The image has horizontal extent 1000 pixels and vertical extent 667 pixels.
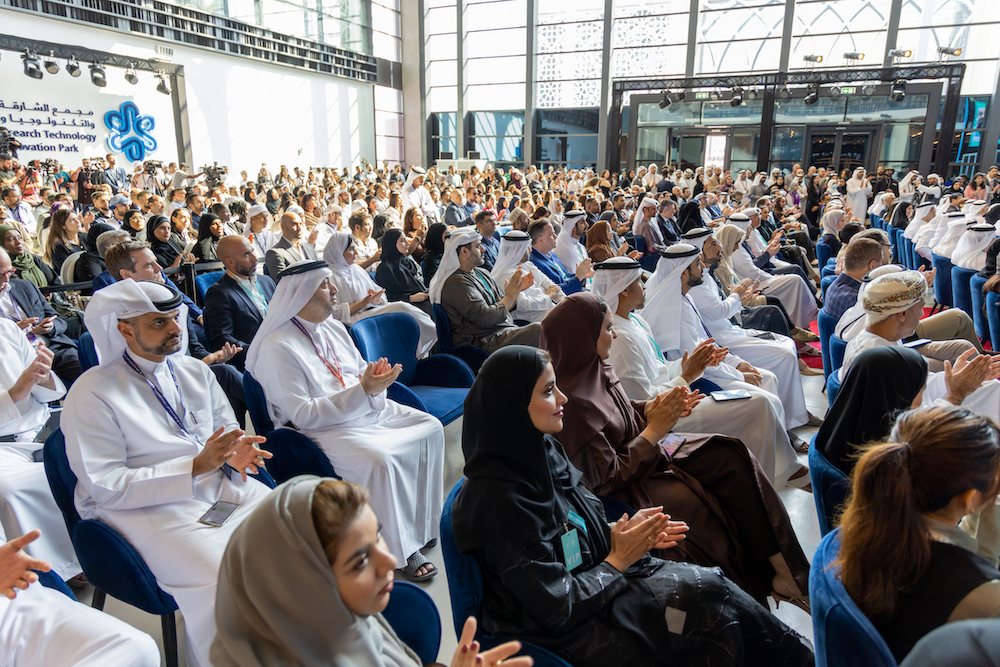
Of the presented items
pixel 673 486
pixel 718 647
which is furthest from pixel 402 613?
pixel 673 486

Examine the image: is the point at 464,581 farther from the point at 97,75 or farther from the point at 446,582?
the point at 97,75

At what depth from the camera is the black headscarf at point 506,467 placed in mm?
1476

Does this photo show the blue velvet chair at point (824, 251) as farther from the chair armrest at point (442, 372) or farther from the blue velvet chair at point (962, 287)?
the chair armrest at point (442, 372)

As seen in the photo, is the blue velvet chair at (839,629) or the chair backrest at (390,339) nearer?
the blue velvet chair at (839,629)

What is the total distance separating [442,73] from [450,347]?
23.2 metres

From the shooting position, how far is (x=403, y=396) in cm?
309

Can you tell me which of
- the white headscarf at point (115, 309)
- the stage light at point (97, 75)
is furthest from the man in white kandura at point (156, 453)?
the stage light at point (97, 75)

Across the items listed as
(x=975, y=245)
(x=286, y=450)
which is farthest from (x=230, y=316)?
(x=975, y=245)

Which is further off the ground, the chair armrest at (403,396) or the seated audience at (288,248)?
the seated audience at (288,248)

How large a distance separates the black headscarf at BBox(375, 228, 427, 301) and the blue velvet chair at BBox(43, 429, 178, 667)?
11.7 ft

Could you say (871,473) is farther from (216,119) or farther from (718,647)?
(216,119)

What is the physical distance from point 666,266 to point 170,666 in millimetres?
3289

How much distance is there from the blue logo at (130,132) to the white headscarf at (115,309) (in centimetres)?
1608

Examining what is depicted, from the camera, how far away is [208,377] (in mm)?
2404
